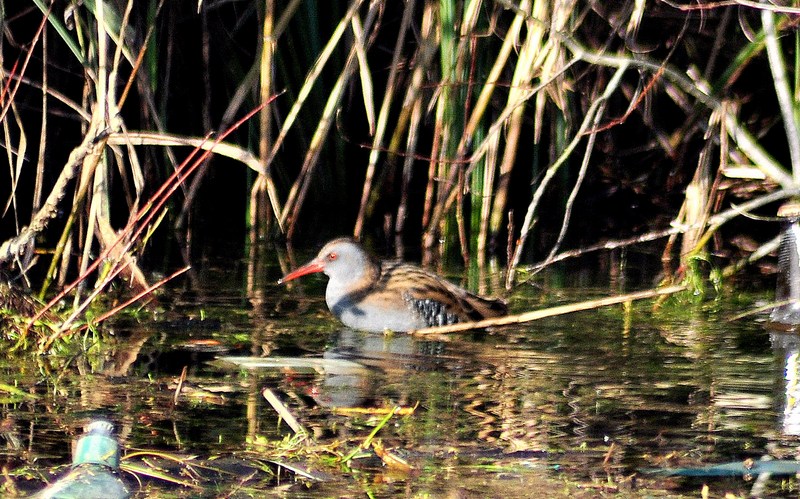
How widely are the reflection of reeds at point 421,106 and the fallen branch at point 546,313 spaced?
347 millimetres

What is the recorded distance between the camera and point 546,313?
6.55 m

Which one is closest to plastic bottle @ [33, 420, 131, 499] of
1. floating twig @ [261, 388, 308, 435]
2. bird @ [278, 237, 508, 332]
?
floating twig @ [261, 388, 308, 435]

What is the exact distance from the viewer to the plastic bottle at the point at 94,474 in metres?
3.59

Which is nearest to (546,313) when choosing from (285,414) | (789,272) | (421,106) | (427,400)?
(427,400)

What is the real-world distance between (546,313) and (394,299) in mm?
1185

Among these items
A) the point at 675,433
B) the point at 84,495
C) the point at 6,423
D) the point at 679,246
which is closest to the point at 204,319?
the point at 6,423

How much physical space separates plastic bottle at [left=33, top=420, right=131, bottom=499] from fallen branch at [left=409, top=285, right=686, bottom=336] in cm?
306

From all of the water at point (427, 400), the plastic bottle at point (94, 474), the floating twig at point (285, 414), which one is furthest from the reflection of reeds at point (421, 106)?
the plastic bottle at point (94, 474)

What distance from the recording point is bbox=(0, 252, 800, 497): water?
4.46 m

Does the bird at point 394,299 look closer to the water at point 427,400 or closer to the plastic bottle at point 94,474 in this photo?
the water at point 427,400

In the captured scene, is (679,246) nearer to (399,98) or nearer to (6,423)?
(399,98)

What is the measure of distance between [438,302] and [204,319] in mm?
1253

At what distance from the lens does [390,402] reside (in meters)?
5.54

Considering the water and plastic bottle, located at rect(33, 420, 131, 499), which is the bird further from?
plastic bottle, located at rect(33, 420, 131, 499)
